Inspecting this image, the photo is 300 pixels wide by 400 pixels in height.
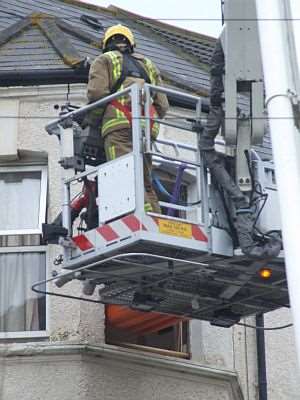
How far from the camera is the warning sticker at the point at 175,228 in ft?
35.5

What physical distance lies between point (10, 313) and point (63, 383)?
105 centimetres

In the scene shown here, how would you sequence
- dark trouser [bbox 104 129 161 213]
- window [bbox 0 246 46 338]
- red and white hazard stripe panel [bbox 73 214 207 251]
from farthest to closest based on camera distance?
window [bbox 0 246 46 338] → dark trouser [bbox 104 129 161 213] → red and white hazard stripe panel [bbox 73 214 207 251]

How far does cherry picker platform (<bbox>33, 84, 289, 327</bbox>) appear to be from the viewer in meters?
10.9

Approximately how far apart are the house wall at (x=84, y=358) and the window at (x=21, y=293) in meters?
0.13

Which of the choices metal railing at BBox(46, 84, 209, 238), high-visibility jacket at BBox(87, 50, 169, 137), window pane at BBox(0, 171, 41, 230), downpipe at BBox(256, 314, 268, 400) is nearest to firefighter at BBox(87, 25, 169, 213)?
high-visibility jacket at BBox(87, 50, 169, 137)

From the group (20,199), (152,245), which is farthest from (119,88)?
(20,199)

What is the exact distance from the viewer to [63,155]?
11.7 metres

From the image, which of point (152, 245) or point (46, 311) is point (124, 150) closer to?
point (152, 245)

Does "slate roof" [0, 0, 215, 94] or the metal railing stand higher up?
"slate roof" [0, 0, 215, 94]

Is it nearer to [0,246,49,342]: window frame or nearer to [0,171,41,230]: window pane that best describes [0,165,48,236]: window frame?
[0,171,41,230]: window pane

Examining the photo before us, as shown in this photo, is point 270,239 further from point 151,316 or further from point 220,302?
point 151,316

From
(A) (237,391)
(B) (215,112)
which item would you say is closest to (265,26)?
(B) (215,112)

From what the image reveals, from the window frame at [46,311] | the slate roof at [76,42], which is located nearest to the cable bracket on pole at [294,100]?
the window frame at [46,311]

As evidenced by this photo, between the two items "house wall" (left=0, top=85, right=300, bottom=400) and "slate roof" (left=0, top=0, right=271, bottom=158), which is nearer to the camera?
"house wall" (left=0, top=85, right=300, bottom=400)
